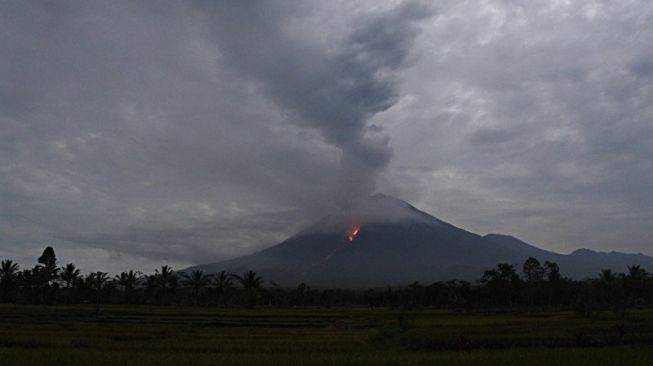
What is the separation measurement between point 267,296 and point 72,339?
247 ft

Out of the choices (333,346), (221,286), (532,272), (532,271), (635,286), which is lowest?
(333,346)

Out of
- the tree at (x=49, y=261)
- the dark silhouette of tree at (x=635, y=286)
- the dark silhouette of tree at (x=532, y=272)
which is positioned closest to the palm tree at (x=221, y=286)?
the tree at (x=49, y=261)

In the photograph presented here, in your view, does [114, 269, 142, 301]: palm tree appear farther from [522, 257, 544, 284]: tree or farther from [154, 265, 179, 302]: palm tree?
[522, 257, 544, 284]: tree

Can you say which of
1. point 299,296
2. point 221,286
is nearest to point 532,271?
point 299,296

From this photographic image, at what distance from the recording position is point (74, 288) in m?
89.9

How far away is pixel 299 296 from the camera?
10688 cm

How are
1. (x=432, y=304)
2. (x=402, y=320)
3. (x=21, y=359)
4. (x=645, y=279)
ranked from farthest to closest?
(x=432, y=304), (x=645, y=279), (x=402, y=320), (x=21, y=359)

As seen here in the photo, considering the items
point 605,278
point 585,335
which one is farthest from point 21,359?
point 605,278

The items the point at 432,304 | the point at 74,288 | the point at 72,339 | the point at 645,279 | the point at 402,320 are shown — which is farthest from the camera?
the point at 432,304

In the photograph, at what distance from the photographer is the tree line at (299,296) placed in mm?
80500

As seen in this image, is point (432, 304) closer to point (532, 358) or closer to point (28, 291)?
point (28, 291)

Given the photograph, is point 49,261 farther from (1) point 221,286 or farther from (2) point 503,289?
(2) point 503,289

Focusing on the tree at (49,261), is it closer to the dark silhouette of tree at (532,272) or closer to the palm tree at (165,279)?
the palm tree at (165,279)

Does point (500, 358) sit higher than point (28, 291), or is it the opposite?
point (28, 291)
